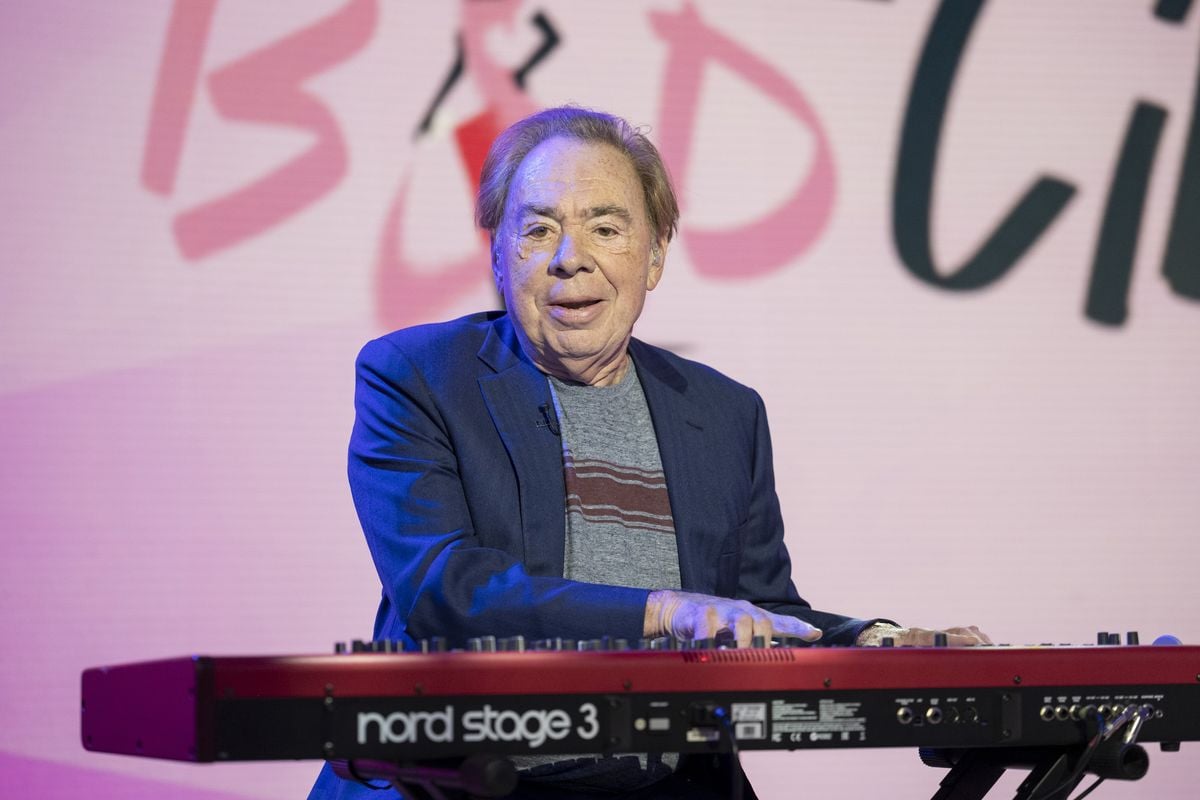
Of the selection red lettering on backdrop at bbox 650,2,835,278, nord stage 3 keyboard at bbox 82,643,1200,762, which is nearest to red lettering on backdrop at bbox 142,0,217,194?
red lettering on backdrop at bbox 650,2,835,278

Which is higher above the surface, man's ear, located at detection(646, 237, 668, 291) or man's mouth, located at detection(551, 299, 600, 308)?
man's ear, located at detection(646, 237, 668, 291)

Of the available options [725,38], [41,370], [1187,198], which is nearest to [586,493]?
[41,370]

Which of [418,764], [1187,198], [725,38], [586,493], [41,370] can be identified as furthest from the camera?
[1187,198]

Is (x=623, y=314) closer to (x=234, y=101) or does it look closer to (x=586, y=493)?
(x=586, y=493)

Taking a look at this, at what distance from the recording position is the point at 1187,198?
4199 millimetres

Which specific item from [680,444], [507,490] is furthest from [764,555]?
[507,490]

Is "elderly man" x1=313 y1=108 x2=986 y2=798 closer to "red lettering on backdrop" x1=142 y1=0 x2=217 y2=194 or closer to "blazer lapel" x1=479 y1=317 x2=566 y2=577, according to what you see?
"blazer lapel" x1=479 y1=317 x2=566 y2=577

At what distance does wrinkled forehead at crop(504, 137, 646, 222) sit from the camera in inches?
97.3

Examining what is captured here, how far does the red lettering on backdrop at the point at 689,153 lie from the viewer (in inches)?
151

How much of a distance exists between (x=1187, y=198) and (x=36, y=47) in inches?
120

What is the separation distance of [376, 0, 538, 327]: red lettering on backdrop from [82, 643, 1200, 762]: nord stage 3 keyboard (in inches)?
77.3

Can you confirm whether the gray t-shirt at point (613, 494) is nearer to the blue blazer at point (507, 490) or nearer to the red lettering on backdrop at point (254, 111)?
the blue blazer at point (507, 490)

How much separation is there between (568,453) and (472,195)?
142 cm

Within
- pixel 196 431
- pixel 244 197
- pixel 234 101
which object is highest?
pixel 234 101
